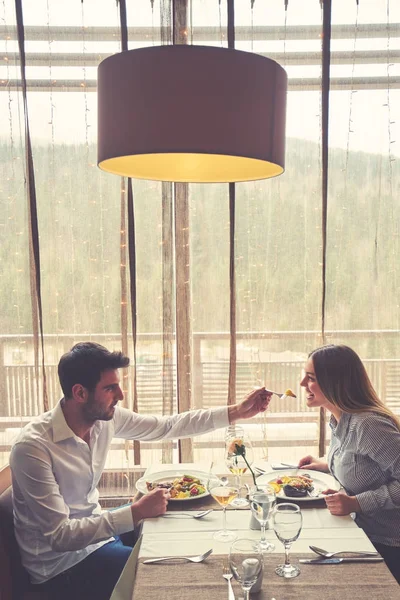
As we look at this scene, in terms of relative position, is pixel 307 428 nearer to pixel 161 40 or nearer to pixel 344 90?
pixel 344 90

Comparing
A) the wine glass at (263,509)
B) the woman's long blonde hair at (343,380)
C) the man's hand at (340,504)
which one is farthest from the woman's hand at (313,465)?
the wine glass at (263,509)

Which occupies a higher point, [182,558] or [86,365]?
[86,365]

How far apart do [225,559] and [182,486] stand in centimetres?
51

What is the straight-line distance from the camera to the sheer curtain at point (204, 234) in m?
3.01

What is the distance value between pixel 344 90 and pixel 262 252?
3.09 feet

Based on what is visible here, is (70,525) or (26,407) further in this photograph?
(26,407)

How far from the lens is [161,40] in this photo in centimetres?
302

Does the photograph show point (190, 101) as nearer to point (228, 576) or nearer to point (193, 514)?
point (228, 576)

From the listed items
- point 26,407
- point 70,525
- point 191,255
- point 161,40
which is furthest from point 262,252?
point 70,525

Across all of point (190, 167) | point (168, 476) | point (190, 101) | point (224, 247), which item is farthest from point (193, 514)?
point (224, 247)

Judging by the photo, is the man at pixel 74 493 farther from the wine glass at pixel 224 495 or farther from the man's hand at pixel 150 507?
the wine glass at pixel 224 495

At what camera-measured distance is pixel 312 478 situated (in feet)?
6.77

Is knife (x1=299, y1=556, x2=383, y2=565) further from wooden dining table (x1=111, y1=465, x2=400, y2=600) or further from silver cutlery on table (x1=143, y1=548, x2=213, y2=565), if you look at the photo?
silver cutlery on table (x1=143, y1=548, x2=213, y2=565)

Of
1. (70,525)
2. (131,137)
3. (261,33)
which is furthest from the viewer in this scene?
(261,33)
